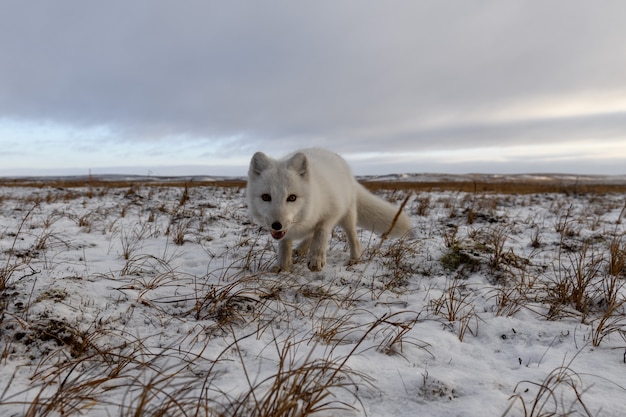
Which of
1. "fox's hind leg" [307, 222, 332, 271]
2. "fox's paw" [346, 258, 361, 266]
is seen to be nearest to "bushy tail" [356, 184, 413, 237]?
"fox's paw" [346, 258, 361, 266]

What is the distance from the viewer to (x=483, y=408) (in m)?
1.37

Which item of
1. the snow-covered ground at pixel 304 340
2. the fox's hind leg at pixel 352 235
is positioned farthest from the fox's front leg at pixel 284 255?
the fox's hind leg at pixel 352 235

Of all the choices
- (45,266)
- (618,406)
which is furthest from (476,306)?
(45,266)

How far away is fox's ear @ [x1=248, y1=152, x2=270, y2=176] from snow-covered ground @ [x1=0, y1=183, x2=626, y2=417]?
84 cm

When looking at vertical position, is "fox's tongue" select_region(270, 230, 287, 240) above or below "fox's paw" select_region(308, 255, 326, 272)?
above

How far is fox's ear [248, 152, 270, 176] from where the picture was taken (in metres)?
3.33

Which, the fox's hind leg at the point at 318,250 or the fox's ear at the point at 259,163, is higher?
the fox's ear at the point at 259,163

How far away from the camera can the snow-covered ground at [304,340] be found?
135 centimetres

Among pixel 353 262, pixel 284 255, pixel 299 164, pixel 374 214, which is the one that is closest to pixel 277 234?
pixel 284 255

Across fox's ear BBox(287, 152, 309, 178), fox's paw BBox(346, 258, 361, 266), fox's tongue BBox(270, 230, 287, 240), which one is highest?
fox's ear BBox(287, 152, 309, 178)

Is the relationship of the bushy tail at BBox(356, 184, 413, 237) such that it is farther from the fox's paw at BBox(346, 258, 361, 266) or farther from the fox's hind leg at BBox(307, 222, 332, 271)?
the fox's hind leg at BBox(307, 222, 332, 271)

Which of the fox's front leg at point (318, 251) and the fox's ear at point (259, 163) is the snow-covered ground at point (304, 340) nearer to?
the fox's front leg at point (318, 251)

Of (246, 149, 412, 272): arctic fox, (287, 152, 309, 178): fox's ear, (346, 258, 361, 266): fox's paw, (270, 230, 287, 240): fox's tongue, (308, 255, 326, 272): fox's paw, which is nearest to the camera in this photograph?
(270, 230, 287, 240): fox's tongue

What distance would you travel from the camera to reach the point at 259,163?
11.1 ft
